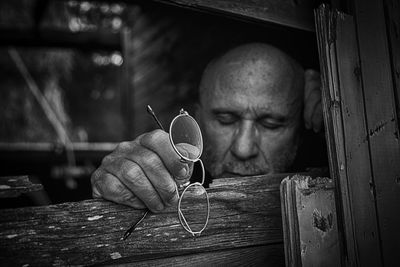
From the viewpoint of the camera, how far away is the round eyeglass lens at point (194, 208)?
1296 millimetres

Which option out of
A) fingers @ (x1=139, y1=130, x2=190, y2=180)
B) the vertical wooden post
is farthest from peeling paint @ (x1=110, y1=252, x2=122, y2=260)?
the vertical wooden post

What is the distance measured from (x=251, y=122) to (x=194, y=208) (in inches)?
40.5

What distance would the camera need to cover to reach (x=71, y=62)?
29.1ft

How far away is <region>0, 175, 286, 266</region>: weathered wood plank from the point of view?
42.6 inches

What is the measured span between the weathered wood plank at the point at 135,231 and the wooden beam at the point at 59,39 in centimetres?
360

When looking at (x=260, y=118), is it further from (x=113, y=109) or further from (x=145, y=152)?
(x=113, y=109)

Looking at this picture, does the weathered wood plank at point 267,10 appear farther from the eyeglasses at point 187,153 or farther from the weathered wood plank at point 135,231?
the weathered wood plank at point 135,231

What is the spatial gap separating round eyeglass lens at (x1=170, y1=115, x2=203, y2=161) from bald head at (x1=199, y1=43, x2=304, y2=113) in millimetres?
1119

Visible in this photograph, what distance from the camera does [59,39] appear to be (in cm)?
428

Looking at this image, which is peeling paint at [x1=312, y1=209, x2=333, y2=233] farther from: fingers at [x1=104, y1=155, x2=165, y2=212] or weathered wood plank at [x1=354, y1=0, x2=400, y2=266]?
fingers at [x1=104, y1=155, x2=165, y2=212]

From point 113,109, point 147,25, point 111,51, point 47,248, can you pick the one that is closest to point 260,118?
point 47,248

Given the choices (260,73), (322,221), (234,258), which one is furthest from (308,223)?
Answer: (260,73)

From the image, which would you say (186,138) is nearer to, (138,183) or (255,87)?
(138,183)

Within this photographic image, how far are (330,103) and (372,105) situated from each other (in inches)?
8.4
